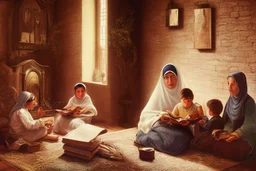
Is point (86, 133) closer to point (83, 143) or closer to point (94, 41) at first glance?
point (83, 143)

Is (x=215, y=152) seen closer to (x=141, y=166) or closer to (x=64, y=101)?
(x=141, y=166)

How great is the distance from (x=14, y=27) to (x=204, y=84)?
15.4ft

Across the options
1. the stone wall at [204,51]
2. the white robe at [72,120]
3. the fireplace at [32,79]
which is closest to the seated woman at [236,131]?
the stone wall at [204,51]

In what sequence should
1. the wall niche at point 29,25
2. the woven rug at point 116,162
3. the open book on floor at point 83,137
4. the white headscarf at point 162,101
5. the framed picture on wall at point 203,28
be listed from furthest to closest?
the wall niche at point 29,25
the framed picture on wall at point 203,28
the white headscarf at point 162,101
the open book on floor at point 83,137
the woven rug at point 116,162

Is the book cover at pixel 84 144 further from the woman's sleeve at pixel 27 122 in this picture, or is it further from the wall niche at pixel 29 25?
the wall niche at pixel 29 25

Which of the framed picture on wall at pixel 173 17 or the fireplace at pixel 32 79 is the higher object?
the framed picture on wall at pixel 173 17

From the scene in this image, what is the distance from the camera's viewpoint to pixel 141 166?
5078 millimetres

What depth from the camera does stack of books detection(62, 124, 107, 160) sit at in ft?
17.1

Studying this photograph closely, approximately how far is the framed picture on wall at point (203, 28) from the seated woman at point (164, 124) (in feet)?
3.52

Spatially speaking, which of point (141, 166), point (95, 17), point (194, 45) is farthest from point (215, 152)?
point (95, 17)

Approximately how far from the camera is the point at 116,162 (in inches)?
207

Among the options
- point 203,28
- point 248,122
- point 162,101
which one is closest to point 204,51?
point 203,28

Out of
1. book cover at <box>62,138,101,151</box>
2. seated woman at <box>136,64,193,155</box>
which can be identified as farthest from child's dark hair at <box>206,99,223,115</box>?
book cover at <box>62,138,101,151</box>

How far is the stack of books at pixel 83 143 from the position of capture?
5.20 m
